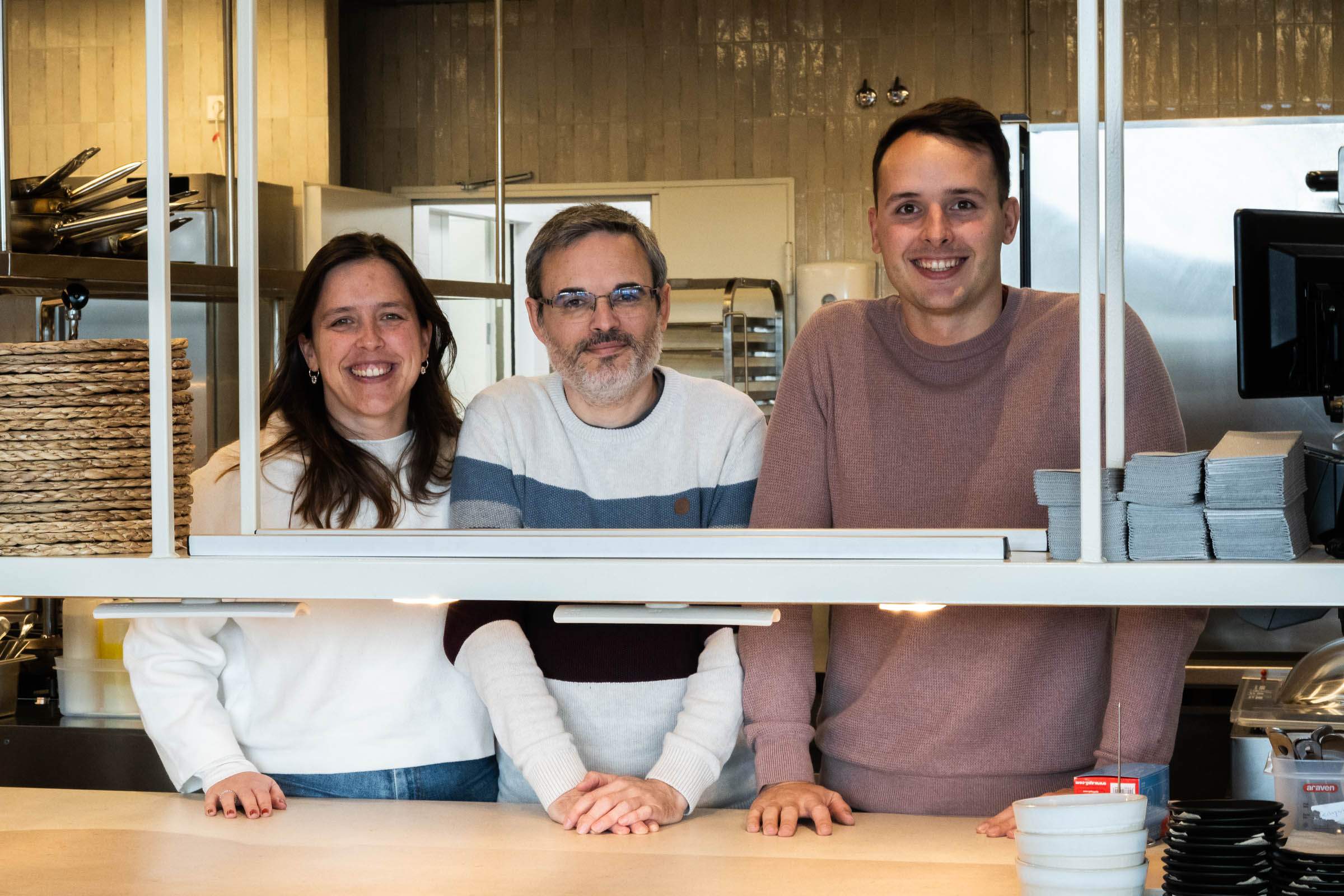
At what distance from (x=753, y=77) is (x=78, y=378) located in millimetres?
5458

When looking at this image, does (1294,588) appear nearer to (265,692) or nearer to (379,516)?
(379,516)

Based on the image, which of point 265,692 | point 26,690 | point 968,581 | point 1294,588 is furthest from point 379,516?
point 26,690

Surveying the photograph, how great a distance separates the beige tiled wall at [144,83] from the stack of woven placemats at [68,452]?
4815mm

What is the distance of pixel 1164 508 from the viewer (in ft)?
5.21

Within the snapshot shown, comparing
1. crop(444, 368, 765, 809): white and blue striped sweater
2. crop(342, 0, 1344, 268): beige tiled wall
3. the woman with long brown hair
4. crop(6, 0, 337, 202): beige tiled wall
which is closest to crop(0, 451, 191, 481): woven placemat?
the woman with long brown hair

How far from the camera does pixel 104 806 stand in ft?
7.47

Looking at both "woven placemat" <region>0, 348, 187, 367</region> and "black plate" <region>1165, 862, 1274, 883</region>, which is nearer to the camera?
"black plate" <region>1165, 862, 1274, 883</region>

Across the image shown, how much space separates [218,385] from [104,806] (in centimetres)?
356

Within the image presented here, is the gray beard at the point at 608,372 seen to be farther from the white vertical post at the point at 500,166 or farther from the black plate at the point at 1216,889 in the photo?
the white vertical post at the point at 500,166

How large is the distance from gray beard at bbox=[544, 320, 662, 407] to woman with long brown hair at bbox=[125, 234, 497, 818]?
11.9 inches

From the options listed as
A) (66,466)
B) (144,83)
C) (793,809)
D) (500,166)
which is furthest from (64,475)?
(144,83)

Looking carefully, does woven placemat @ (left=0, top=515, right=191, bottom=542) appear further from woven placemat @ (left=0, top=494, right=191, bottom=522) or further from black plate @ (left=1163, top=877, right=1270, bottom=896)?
black plate @ (left=1163, top=877, right=1270, bottom=896)

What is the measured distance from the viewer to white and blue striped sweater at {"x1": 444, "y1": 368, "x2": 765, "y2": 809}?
2.18 m

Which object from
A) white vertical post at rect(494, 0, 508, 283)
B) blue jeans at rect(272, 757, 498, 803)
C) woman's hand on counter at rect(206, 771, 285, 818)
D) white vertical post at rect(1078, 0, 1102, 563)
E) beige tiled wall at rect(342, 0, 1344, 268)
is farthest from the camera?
beige tiled wall at rect(342, 0, 1344, 268)
